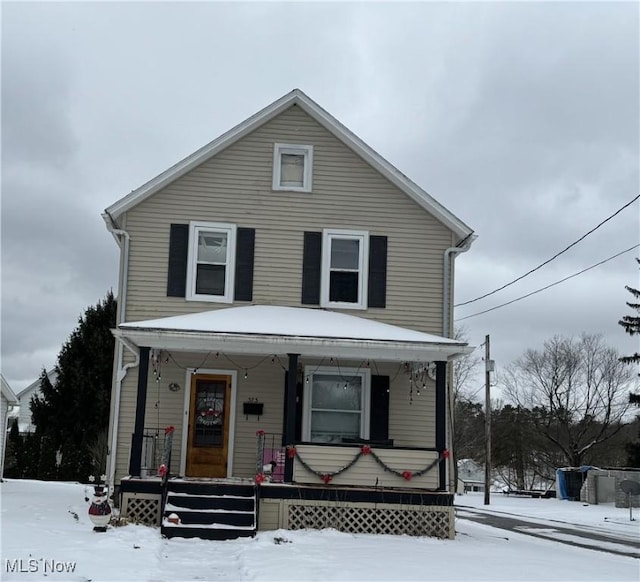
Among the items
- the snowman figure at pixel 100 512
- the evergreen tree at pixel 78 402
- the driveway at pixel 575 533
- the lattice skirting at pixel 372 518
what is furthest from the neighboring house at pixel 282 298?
the evergreen tree at pixel 78 402

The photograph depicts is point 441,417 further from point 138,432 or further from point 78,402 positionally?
point 78,402

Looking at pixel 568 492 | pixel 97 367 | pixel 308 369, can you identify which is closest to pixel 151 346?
pixel 308 369

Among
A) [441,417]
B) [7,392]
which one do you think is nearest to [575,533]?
[441,417]

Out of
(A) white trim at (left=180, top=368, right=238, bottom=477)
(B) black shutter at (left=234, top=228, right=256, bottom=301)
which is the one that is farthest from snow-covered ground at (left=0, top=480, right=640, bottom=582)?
(B) black shutter at (left=234, top=228, right=256, bottom=301)

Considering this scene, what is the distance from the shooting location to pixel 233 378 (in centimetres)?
1504

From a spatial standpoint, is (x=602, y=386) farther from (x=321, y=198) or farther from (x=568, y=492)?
(x=321, y=198)

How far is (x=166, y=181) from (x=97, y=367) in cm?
1321

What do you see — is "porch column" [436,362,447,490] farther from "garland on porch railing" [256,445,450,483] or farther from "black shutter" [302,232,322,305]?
"black shutter" [302,232,322,305]

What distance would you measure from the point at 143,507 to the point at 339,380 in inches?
179

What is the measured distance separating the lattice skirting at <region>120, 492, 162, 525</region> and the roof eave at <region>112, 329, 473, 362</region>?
2524mm

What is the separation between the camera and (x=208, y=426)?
14.9 m

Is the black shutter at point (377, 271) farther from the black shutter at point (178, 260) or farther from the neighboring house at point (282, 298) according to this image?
the black shutter at point (178, 260)

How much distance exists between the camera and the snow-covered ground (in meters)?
8.70

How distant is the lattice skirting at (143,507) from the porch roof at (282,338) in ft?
8.28
